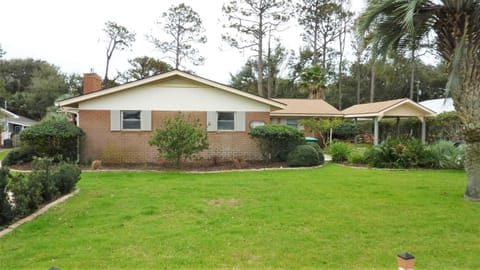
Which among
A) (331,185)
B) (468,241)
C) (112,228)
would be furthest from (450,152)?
(112,228)

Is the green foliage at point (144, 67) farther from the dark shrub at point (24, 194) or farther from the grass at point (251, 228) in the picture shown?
the dark shrub at point (24, 194)

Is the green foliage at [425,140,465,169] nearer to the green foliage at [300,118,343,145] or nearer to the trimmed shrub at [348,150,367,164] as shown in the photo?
the trimmed shrub at [348,150,367,164]

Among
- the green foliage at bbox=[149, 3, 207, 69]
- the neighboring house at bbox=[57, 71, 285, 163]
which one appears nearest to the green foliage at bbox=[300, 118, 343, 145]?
the neighboring house at bbox=[57, 71, 285, 163]

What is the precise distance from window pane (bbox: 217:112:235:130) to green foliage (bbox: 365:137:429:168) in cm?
622

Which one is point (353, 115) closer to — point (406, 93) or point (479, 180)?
point (479, 180)

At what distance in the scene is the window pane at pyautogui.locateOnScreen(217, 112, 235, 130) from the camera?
49.5 feet

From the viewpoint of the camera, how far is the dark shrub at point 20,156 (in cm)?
1331

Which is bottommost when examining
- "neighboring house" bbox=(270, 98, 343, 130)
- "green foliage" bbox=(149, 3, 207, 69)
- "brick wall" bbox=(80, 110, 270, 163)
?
"brick wall" bbox=(80, 110, 270, 163)

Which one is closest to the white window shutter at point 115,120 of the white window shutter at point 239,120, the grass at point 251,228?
the white window shutter at point 239,120

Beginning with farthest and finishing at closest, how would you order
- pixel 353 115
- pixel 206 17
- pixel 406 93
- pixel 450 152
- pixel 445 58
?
pixel 406 93, pixel 206 17, pixel 353 115, pixel 450 152, pixel 445 58

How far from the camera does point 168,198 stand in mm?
7543

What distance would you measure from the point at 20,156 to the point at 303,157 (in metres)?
11.5

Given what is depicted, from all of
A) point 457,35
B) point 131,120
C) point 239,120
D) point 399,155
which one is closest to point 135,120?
point 131,120

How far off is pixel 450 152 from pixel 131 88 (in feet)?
44.0
